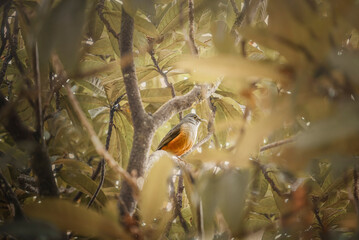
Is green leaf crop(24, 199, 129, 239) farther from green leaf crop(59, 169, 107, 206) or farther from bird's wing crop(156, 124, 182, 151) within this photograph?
bird's wing crop(156, 124, 182, 151)

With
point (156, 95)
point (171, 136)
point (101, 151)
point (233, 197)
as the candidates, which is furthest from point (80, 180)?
point (171, 136)

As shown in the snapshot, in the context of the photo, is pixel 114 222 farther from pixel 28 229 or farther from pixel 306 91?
pixel 306 91

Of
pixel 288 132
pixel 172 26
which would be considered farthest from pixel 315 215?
pixel 172 26

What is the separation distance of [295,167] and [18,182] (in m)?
1.94

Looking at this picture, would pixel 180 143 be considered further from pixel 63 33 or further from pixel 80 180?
pixel 63 33

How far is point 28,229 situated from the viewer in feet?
1.77

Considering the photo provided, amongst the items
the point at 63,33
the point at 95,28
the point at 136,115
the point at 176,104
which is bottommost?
the point at 176,104

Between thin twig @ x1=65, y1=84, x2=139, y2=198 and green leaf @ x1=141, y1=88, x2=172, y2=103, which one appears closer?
thin twig @ x1=65, y1=84, x2=139, y2=198

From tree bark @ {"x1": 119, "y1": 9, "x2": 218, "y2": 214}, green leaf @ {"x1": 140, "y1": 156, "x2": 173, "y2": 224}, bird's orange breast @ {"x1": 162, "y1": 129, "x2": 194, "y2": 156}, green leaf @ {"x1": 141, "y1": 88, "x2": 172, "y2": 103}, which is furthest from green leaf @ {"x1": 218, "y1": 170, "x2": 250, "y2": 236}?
bird's orange breast @ {"x1": 162, "y1": 129, "x2": 194, "y2": 156}

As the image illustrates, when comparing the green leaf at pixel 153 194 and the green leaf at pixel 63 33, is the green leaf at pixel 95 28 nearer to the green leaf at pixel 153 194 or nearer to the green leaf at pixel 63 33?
the green leaf at pixel 63 33

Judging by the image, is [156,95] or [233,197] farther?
[156,95]

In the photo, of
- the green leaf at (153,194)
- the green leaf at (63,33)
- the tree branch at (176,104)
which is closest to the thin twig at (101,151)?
the green leaf at (153,194)

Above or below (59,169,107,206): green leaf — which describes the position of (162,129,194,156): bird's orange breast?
below

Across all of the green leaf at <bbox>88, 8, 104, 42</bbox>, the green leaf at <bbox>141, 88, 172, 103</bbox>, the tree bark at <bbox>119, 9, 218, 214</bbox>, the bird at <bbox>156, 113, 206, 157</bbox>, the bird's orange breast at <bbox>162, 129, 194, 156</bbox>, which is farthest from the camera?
the bird's orange breast at <bbox>162, 129, 194, 156</bbox>
